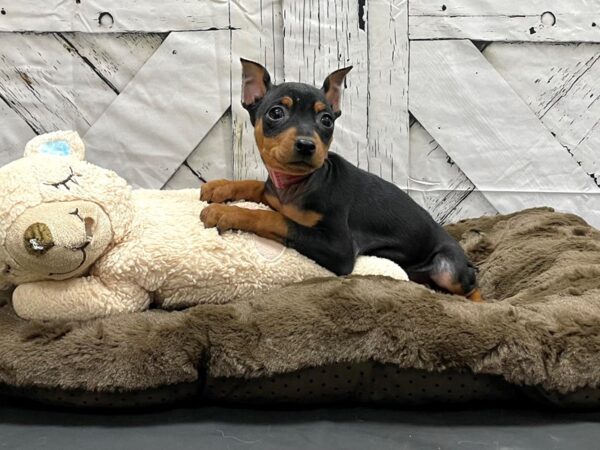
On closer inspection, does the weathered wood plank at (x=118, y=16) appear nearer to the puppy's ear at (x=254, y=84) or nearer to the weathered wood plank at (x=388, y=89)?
the weathered wood plank at (x=388, y=89)

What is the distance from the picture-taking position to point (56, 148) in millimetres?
1790

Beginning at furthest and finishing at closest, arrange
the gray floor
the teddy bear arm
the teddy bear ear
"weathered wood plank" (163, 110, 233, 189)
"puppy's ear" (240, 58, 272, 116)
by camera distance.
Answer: "weathered wood plank" (163, 110, 233, 189) → "puppy's ear" (240, 58, 272, 116) → the teddy bear ear → the teddy bear arm → the gray floor

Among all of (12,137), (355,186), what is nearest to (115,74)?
(12,137)

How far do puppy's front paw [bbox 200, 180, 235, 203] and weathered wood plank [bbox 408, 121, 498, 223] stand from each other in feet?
4.00

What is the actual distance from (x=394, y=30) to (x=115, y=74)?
126cm

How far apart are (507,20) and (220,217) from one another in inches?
72.3

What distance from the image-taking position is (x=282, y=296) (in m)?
1.64

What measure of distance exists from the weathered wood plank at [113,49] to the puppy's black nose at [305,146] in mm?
1476

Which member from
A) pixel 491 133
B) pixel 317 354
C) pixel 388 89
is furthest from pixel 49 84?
pixel 317 354

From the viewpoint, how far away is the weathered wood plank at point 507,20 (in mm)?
2979

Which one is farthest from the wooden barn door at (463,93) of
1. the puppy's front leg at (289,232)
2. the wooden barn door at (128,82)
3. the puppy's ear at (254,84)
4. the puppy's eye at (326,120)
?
the puppy's front leg at (289,232)

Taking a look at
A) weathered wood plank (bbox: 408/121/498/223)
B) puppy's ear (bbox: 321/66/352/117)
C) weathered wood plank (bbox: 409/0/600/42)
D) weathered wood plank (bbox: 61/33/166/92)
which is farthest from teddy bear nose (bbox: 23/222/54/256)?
→ weathered wood plank (bbox: 409/0/600/42)

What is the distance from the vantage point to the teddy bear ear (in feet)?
5.83

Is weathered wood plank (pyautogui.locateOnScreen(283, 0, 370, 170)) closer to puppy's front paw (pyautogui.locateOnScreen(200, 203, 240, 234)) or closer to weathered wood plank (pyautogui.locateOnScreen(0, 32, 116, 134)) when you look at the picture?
weathered wood plank (pyautogui.locateOnScreen(0, 32, 116, 134))
